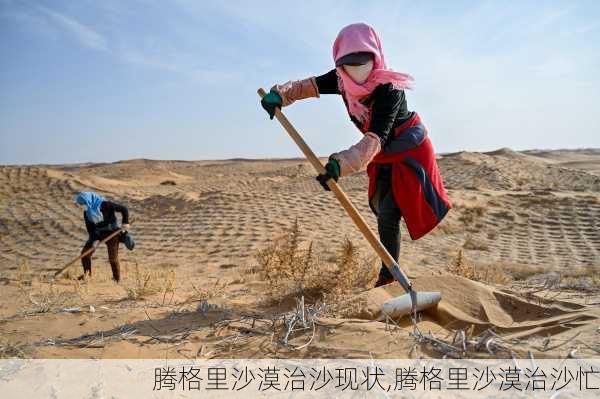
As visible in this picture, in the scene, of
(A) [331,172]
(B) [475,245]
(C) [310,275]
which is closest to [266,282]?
(C) [310,275]

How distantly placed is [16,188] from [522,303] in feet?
46.9

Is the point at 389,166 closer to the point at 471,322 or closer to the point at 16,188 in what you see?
the point at 471,322

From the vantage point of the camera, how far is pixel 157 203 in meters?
11.1

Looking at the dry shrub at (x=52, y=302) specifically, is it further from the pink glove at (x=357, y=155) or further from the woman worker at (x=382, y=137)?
the pink glove at (x=357, y=155)

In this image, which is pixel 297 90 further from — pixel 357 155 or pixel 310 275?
pixel 310 275

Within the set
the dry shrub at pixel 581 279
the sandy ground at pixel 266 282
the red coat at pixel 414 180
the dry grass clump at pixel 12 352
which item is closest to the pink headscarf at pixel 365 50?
the red coat at pixel 414 180

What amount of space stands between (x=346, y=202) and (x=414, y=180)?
559 mm

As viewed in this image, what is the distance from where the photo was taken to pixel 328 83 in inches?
119

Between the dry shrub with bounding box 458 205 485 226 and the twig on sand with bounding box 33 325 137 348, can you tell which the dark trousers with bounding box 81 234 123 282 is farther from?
the dry shrub with bounding box 458 205 485 226

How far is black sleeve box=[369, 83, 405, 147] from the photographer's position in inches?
Result: 92.9

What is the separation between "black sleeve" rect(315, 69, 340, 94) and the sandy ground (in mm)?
1283

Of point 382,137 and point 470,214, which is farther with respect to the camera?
point 470,214

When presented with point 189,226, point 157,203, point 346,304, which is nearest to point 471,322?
point 346,304

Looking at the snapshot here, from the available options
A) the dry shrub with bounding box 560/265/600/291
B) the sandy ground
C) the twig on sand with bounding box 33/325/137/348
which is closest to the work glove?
the sandy ground
